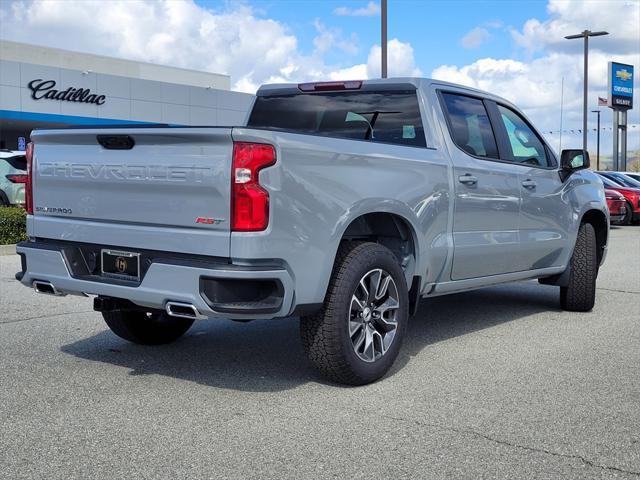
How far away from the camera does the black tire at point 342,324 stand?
4.59m

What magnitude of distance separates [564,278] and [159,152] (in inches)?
172

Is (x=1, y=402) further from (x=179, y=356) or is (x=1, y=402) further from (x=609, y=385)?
(x=609, y=385)

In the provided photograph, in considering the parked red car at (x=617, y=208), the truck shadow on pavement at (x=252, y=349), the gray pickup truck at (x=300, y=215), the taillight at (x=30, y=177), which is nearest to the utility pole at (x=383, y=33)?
the parked red car at (x=617, y=208)

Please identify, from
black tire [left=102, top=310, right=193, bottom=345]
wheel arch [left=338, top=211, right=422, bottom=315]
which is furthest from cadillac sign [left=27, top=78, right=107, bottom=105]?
wheel arch [left=338, top=211, right=422, bottom=315]

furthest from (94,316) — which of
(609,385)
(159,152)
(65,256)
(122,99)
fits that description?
(122,99)

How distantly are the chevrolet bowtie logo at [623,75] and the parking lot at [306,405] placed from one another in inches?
1847

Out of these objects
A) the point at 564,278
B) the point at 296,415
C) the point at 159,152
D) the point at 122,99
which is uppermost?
the point at 122,99

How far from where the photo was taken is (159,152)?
442 centimetres

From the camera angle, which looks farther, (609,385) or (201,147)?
(609,385)

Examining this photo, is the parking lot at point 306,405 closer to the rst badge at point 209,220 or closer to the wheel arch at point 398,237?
the wheel arch at point 398,237

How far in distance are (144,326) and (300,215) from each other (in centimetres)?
207

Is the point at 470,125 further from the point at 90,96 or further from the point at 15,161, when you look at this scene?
the point at 90,96

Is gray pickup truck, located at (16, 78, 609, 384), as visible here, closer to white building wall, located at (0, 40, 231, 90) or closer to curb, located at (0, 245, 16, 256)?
curb, located at (0, 245, 16, 256)

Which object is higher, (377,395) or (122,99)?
(122,99)
